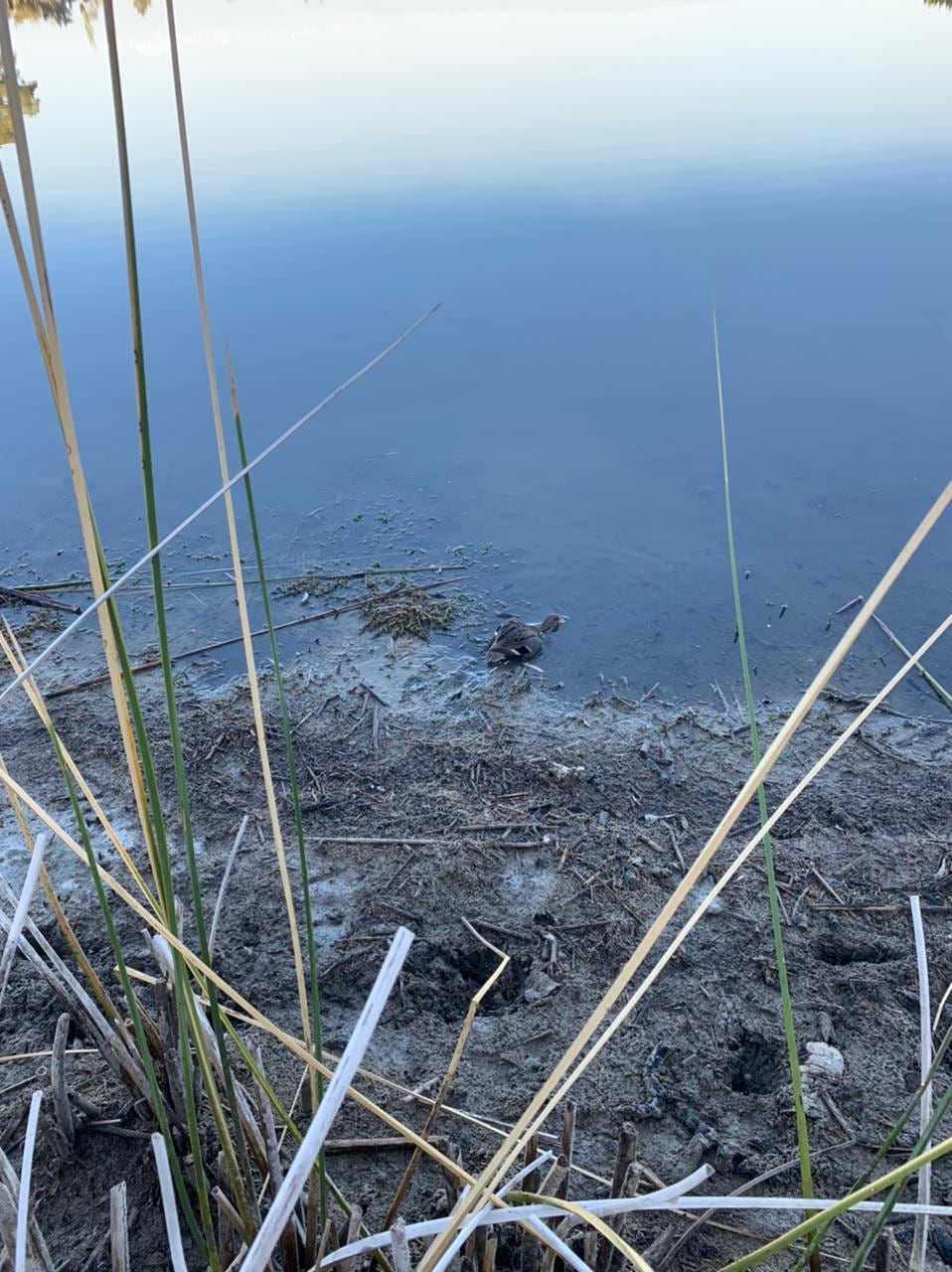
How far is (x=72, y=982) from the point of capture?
4.03ft

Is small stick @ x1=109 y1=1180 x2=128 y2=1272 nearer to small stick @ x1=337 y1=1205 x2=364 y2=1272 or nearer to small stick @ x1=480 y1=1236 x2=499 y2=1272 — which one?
small stick @ x1=337 y1=1205 x2=364 y2=1272

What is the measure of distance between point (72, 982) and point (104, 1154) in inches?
13.5

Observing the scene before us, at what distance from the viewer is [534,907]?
203 cm

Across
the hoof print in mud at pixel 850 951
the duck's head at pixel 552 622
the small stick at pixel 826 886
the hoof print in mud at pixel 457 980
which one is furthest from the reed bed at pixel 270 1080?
the duck's head at pixel 552 622

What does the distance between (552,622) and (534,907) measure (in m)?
1.15

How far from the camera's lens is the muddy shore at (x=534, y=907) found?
150 cm

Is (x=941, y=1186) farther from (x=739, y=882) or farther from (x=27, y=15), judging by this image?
(x=27, y=15)

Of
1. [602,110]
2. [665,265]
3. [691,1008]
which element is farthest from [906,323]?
[602,110]

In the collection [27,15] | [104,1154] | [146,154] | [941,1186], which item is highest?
[27,15]

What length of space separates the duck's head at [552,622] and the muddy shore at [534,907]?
0.27 metres

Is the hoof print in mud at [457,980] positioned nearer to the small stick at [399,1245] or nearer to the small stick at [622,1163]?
the small stick at [622,1163]

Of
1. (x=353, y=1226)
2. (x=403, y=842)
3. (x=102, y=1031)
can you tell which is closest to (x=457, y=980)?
(x=403, y=842)

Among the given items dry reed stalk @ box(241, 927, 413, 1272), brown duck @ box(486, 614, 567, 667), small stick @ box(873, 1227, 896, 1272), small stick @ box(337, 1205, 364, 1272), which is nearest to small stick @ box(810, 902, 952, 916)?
small stick @ box(873, 1227, 896, 1272)

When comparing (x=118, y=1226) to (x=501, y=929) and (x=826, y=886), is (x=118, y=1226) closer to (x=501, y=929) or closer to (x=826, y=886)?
(x=501, y=929)
